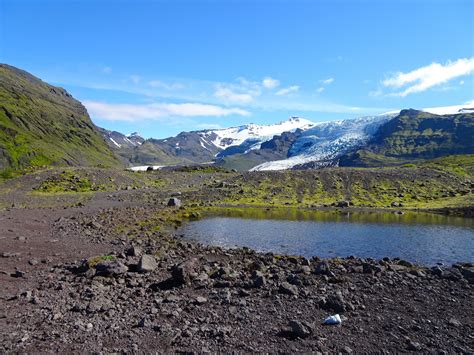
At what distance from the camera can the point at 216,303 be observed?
21000 millimetres

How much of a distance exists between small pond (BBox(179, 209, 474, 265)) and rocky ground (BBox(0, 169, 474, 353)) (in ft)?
28.9

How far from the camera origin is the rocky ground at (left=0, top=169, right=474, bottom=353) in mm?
16578

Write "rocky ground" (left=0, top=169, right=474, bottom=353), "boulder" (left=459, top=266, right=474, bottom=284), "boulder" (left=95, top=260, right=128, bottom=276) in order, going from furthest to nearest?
"boulder" (left=459, top=266, right=474, bottom=284) → "boulder" (left=95, top=260, right=128, bottom=276) → "rocky ground" (left=0, top=169, right=474, bottom=353)

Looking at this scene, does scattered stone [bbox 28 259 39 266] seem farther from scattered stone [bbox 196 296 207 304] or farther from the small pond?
the small pond

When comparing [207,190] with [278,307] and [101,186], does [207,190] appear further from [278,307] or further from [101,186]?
[278,307]

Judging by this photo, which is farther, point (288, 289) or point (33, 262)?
point (33, 262)

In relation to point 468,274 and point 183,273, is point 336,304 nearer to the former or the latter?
point 183,273

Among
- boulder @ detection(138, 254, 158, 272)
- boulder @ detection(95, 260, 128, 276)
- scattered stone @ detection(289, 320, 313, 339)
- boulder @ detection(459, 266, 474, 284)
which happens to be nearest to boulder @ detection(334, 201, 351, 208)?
boulder @ detection(459, 266, 474, 284)

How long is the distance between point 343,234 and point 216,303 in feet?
119

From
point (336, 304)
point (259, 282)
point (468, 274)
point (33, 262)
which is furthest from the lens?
point (33, 262)

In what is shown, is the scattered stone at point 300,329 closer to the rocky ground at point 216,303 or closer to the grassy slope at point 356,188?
the rocky ground at point 216,303

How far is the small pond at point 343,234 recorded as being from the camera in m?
41.8

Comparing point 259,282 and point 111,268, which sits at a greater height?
point 111,268

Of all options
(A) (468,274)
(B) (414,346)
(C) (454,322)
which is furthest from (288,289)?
(A) (468,274)
